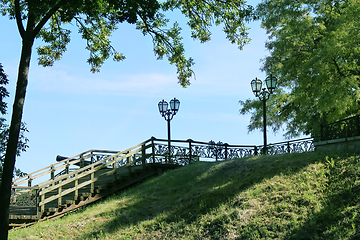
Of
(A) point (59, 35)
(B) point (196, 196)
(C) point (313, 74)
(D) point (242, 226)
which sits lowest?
(D) point (242, 226)

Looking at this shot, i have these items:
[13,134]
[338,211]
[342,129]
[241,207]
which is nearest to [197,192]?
[241,207]

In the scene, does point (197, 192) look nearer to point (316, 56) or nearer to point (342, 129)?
point (342, 129)

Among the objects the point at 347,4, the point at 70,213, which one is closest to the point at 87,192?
the point at 70,213

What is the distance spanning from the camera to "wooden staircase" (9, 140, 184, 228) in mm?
13906

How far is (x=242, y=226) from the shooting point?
1003 centimetres

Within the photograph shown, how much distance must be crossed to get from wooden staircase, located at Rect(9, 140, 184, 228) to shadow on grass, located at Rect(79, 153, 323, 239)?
173 centimetres

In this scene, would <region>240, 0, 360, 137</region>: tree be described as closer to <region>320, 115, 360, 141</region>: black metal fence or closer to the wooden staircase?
<region>320, 115, 360, 141</region>: black metal fence

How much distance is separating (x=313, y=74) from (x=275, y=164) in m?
11.2

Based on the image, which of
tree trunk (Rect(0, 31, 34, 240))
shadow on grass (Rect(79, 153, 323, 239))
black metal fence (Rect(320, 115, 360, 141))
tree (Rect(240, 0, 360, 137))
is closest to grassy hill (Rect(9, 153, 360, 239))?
shadow on grass (Rect(79, 153, 323, 239))

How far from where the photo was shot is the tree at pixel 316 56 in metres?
19.6

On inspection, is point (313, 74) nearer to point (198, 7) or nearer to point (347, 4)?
point (347, 4)

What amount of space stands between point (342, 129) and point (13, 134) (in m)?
12.7

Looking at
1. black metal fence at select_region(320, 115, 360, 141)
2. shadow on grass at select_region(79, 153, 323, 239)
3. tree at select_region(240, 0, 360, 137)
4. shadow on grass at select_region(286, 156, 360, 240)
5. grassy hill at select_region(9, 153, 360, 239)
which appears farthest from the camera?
tree at select_region(240, 0, 360, 137)

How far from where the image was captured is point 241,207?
432 inches
